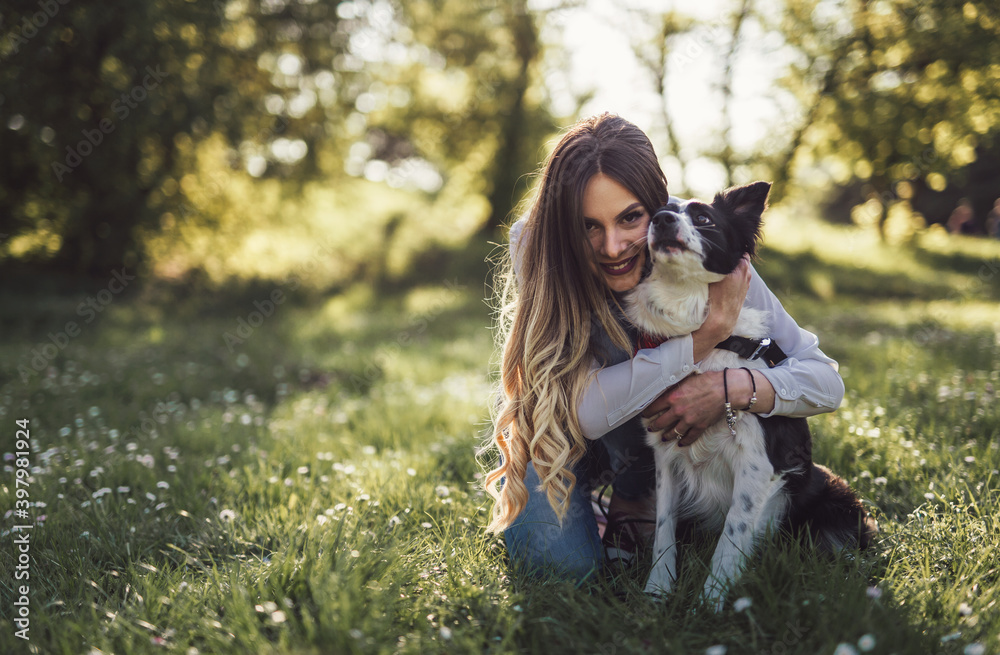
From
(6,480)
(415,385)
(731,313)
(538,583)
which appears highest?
(731,313)

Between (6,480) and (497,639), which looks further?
(6,480)

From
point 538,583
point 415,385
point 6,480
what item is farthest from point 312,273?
point 538,583

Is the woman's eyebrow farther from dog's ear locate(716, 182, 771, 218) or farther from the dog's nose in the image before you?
dog's ear locate(716, 182, 771, 218)

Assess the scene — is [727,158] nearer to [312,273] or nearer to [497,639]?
[312,273]

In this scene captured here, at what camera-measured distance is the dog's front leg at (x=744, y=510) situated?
2.22m

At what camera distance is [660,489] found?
2.50 metres

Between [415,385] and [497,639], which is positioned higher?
[497,639]

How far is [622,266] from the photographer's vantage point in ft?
8.11

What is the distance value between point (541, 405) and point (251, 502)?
1711 mm

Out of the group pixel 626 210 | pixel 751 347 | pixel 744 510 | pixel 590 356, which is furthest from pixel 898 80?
pixel 744 510

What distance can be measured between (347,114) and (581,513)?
13.4 m

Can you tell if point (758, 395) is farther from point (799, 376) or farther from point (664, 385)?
point (664, 385)

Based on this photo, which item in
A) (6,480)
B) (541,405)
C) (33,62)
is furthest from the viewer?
(33,62)

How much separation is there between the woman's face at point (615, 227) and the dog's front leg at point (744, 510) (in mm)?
870
